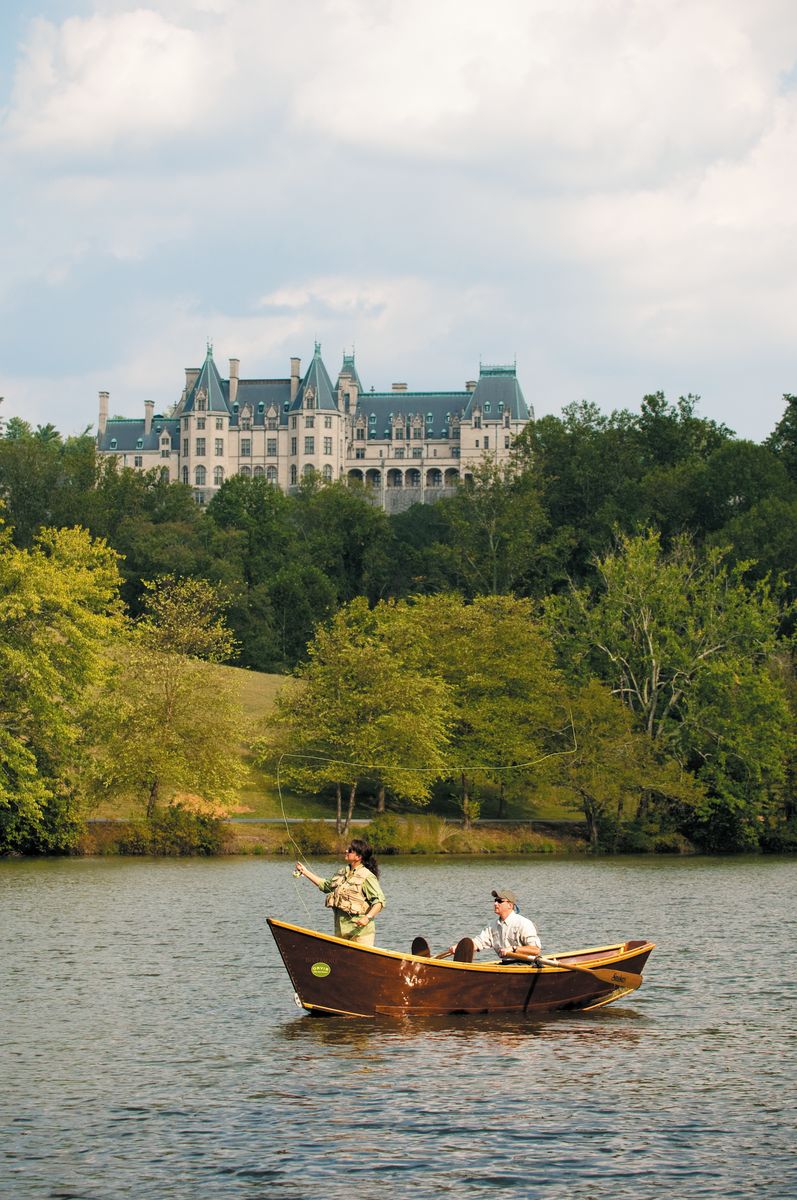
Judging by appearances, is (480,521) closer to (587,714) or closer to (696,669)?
(696,669)

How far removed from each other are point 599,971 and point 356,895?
3765 mm

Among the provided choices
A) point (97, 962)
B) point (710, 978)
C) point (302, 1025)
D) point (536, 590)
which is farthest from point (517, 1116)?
point (536, 590)

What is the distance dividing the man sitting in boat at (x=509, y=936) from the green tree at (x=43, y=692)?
92.7 ft

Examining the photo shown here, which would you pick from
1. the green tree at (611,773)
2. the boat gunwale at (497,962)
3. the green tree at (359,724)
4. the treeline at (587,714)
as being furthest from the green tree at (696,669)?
the boat gunwale at (497,962)

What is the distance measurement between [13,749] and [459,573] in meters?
68.0

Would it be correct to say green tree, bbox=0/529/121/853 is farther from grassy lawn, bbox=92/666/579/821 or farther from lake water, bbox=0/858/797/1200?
lake water, bbox=0/858/797/1200

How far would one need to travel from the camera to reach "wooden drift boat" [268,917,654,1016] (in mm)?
22562

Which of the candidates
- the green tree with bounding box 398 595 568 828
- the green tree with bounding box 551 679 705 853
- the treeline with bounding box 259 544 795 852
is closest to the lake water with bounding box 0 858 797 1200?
the green tree with bounding box 551 679 705 853

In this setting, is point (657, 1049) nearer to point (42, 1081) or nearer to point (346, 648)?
point (42, 1081)

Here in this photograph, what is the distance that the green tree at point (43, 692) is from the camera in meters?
51.0

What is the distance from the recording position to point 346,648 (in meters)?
69.4

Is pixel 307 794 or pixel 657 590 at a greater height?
pixel 657 590

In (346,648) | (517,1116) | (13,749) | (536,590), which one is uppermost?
(536,590)

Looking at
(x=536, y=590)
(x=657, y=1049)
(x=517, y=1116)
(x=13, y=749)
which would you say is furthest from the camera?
(x=536, y=590)
